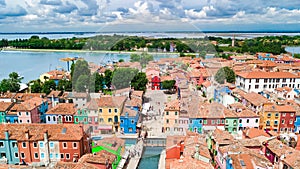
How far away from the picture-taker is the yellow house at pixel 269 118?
7039 mm

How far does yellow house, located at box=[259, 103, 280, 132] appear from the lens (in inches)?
277

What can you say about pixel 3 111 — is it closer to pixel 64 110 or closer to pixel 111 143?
pixel 64 110

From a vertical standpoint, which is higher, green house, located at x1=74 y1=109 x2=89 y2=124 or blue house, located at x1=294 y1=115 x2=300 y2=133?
green house, located at x1=74 y1=109 x2=89 y2=124

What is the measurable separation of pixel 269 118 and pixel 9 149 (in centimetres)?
653

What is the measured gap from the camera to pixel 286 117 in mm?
7062

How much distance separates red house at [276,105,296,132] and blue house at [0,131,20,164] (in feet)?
21.7

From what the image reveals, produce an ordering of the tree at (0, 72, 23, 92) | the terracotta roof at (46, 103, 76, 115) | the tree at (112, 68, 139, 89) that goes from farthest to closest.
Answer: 1. the tree at (0, 72, 23, 92)
2. the terracotta roof at (46, 103, 76, 115)
3. the tree at (112, 68, 139, 89)

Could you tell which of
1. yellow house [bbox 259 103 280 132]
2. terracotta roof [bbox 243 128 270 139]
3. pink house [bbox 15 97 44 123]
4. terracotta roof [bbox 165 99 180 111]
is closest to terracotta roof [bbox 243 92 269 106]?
yellow house [bbox 259 103 280 132]

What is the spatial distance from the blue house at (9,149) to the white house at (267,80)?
32.8 feet

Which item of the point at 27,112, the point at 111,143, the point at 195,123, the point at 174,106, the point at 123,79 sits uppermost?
the point at 123,79

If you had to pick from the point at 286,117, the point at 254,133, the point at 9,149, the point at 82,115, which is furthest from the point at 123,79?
the point at 286,117

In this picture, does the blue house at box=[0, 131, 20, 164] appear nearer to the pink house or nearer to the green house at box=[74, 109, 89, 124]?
the green house at box=[74, 109, 89, 124]

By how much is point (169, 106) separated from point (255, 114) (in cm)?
539

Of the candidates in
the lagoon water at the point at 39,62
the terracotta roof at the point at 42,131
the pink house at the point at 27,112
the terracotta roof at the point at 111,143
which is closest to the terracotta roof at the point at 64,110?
the pink house at the point at 27,112
